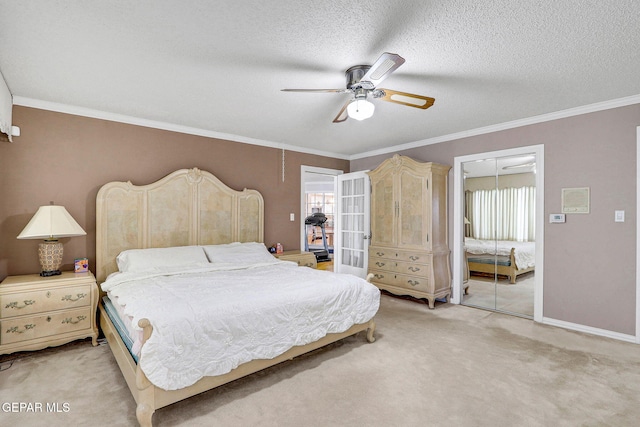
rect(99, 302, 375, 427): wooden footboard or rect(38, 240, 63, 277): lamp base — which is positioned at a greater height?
rect(38, 240, 63, 277): lamp base

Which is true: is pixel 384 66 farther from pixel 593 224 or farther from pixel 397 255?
pixel 397 255

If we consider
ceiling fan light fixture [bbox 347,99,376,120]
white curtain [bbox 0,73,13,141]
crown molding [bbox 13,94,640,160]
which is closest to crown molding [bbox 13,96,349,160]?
crown molding [bbox 13,94,640,160]

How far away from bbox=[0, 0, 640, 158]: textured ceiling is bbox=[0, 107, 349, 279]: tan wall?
24 centimetres

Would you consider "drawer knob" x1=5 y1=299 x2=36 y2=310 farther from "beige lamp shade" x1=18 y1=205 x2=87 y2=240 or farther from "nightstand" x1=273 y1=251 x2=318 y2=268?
"nightstand" x1=273 y1=251 x2=318 y2=268

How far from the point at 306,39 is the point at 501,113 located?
8.70ft

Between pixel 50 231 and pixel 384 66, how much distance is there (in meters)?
3.28

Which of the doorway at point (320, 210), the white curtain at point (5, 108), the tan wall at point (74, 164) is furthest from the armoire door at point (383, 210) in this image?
the white curtain at point (5, 108)

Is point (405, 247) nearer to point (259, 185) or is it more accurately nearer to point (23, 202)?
point (259, 185)

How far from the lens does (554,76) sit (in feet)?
8.61

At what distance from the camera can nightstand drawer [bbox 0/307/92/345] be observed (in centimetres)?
267

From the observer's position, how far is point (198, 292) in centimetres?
249

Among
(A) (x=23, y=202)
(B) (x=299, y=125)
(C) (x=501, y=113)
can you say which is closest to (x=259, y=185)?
(B) (x=299, y=125)

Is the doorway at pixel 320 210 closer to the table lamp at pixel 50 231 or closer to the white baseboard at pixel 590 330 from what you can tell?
the white baseboard at pixel 590 330

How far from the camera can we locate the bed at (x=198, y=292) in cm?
192
